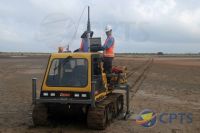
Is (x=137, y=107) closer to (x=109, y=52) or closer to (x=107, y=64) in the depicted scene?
(x=107, y=64)

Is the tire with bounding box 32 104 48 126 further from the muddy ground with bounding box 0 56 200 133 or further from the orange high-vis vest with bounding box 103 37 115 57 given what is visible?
the orange high-vis vest with bounding box 103 37 115 57

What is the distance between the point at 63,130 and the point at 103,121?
3.69 feet

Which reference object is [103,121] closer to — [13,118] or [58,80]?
[58,80]

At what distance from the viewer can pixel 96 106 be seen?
43.0 ft

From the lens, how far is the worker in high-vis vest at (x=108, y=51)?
15383 millimetres

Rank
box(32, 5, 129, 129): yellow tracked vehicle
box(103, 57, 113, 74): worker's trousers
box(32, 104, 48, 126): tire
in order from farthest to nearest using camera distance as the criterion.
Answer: box(103, 57, 113, 74): worker's trousers
box(32, 104, 48, 126): tire
box(32, 5, 129, 129): yellow tracked vehicle

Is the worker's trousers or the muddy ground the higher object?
the worker's trousers

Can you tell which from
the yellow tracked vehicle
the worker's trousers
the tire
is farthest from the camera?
the worker's trousers

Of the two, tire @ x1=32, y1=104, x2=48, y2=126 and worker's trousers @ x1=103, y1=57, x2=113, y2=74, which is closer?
tire @ x1=32, y1=104, x2=48, y2=126

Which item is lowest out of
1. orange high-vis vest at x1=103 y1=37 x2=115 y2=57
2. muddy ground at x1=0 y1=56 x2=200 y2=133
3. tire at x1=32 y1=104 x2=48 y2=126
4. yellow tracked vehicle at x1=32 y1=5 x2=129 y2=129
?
muddy ground at x1=0 y1=56 x2=200 y2=133

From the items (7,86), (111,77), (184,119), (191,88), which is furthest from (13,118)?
(191,88)

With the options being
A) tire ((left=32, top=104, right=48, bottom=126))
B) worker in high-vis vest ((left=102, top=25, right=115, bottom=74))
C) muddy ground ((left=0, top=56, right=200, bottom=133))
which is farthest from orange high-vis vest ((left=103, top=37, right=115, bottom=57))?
tire ((left=32, top=104, right=48, bottom=126))

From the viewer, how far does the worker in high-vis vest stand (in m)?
15.4

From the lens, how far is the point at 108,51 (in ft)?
50.8
